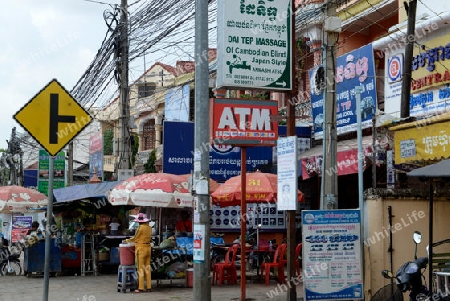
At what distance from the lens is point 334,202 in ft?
31.8

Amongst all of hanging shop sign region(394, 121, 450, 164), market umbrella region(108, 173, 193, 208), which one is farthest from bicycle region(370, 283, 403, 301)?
market umbrella region(108, 173, 193, 208)

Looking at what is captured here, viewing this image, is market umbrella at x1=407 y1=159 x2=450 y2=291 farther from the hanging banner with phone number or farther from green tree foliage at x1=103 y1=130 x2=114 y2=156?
green tree foliage at x1=103 y1=130 x2=114 y2=156

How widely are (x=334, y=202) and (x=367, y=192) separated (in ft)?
2.00

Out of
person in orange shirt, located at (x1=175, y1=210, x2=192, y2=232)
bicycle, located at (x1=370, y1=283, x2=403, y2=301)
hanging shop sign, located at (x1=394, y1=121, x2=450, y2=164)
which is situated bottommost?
bicycle, located at (x1=370, y1=283, x2=403, y2=301)

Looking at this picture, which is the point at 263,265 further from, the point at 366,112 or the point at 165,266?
the point at 366,112

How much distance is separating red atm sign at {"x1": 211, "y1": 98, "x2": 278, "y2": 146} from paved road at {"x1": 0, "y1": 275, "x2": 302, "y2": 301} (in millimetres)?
3074

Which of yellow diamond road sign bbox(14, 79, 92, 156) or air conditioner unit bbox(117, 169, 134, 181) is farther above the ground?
yellow diamond road sign bbox(14, 79, 92, 156)

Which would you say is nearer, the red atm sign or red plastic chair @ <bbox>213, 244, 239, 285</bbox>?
the red atm sign

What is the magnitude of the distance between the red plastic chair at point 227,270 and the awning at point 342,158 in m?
3.49

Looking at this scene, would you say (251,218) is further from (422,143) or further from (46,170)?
(46,170)

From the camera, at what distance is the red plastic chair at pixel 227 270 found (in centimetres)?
1445

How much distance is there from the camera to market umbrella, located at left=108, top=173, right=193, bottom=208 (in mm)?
14680

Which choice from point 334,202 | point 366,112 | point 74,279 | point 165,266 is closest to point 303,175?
point 366,112

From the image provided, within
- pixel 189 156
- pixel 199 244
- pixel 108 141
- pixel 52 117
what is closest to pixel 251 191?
pixel 199 244
